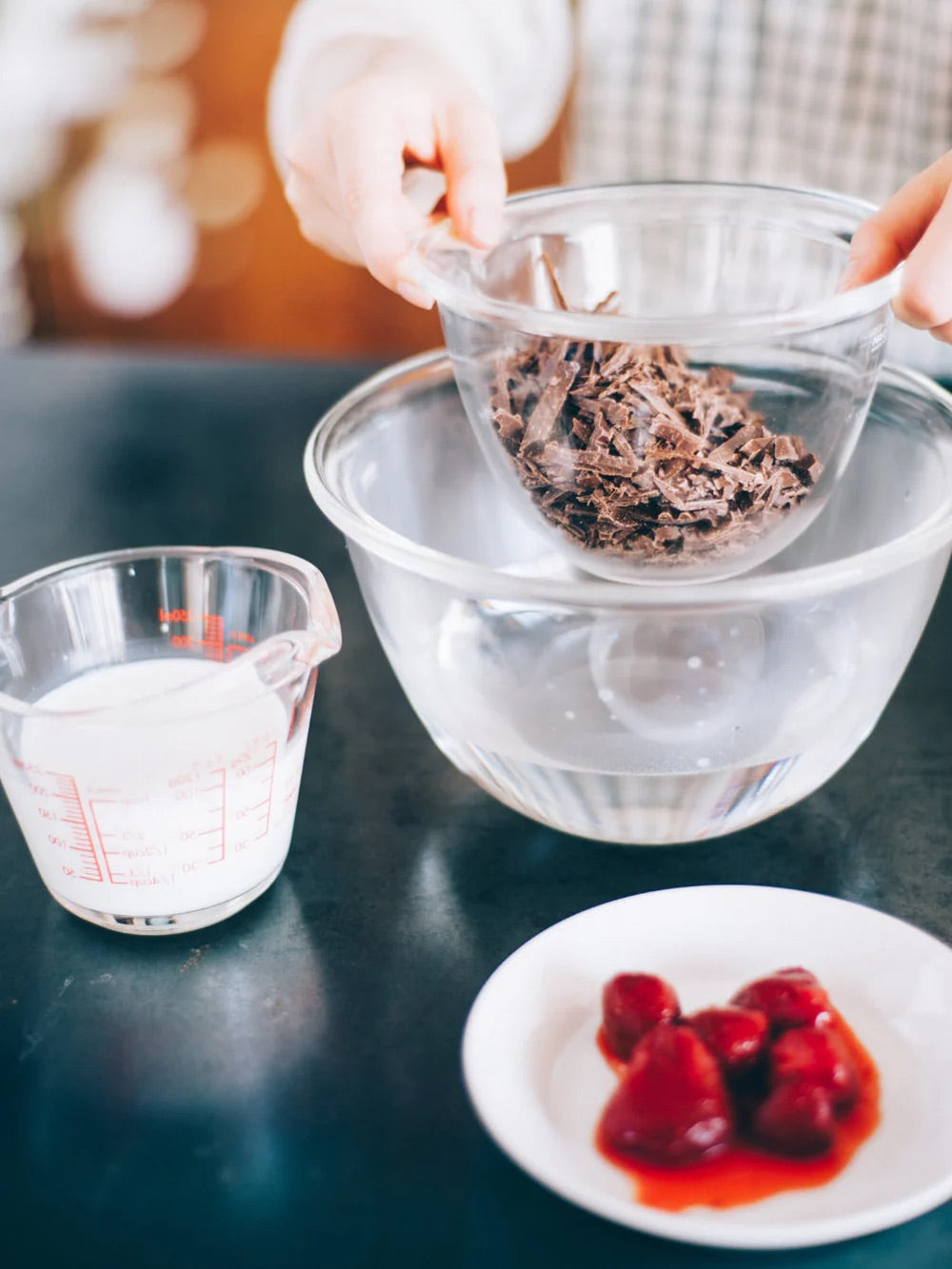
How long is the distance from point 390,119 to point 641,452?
35cm

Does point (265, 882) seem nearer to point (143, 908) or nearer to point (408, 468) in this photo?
point (143, 908)

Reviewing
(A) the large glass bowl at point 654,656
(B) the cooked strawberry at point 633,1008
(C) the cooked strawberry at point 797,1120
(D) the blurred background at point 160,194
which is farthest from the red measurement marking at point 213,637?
(D) the blurred background at point 160,194

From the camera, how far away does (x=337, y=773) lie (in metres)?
0.97

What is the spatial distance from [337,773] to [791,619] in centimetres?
37

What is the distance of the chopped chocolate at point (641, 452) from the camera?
884 millimetres

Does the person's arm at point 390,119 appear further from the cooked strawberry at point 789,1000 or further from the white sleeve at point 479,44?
the cooked strawberry at point 789,1000

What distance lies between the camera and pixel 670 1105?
613mm

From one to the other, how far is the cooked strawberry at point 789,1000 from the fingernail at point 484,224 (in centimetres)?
58

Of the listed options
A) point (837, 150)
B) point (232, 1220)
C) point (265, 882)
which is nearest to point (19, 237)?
point (837, 150)

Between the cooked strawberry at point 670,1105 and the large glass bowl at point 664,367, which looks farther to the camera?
Answer: the large glass bowl at point 664,367

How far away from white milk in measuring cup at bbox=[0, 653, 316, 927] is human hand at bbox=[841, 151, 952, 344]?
0.44 meters

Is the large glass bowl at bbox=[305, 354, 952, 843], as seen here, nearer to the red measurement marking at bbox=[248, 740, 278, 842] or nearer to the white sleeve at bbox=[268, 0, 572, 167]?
the red measurement marking at bbox=[248, 740, 278, 842]

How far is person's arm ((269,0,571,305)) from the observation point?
96 cm

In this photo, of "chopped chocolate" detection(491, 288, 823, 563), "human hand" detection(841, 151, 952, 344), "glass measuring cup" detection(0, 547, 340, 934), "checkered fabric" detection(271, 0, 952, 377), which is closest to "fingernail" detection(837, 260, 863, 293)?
"human hand" detection(841, 151, 952, 344)
